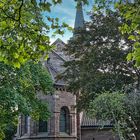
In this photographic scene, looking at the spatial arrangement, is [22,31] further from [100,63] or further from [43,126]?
[43,126]

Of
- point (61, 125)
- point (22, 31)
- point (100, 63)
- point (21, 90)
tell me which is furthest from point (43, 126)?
point (22, 31)

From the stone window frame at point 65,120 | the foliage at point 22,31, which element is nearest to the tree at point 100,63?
the stone window frame at point 65,120

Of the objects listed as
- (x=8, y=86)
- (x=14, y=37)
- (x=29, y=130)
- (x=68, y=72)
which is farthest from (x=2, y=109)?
(x=14, y=37)

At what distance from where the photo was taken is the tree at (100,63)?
2445 centimetres

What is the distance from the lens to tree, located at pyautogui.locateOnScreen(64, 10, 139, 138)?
24.5m

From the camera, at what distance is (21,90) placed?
76.7 feet

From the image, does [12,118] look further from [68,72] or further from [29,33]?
[29,33]

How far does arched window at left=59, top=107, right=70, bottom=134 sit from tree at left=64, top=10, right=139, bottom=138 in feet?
30.1

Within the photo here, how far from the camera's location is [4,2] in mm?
6531

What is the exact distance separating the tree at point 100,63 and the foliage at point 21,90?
2.46m

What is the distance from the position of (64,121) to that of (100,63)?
12608 mm

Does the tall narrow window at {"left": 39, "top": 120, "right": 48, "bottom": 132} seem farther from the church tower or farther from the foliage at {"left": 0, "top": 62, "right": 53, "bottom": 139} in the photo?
the foliage at {"left": 0, "top": 62, "right": 53, "bottom": 139}

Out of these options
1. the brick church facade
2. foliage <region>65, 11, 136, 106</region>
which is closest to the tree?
foliage <region>65, 11, 136, 106</region>

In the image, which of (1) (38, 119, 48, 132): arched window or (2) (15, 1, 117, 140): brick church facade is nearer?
(2) (15, 1, 117, 140): brick church facade
